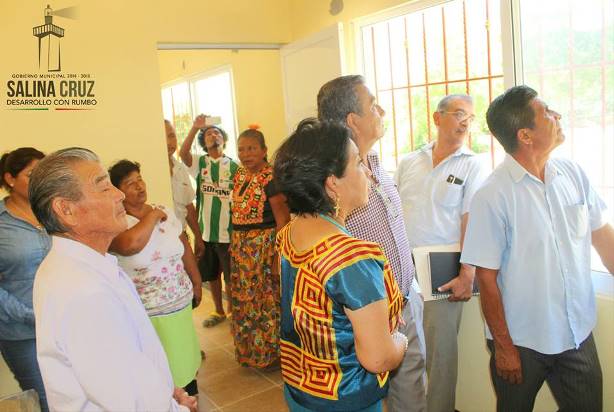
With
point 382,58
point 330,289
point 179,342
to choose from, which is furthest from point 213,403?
point 382,58

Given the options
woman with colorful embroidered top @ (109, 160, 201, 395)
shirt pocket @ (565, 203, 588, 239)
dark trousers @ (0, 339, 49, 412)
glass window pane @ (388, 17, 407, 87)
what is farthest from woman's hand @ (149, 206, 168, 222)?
glass window pane @ (388, 17, 407, 87)

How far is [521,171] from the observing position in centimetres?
185

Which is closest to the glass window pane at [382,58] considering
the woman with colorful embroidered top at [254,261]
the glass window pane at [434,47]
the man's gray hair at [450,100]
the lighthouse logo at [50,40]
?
the glass window pane at [434,47]

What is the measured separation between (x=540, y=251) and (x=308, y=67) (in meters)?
2.40

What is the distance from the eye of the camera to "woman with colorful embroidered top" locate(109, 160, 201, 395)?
232cm

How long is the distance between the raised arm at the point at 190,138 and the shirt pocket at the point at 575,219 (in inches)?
122

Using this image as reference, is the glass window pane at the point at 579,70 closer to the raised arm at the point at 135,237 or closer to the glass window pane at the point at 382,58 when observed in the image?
the glass window pane at the point at 382,58

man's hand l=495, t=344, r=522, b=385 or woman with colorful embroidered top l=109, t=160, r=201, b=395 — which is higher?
woman with colorful embroidered top l=109, t=160, r=201, b=395

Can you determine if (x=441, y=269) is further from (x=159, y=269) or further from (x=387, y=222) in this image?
(x=159, y=269)

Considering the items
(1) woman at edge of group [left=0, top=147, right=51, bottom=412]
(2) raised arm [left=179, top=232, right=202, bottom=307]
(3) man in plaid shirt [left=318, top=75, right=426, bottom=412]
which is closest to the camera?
(3) man in plaid shirt [left=318, top=75, right=426, bottom=412]

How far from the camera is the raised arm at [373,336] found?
46.9 inches

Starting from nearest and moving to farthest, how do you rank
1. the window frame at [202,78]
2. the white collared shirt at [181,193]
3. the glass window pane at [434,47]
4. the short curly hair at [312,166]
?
the short curly hair at [312,166], the glass window pane at [434,47], the white collared shirt at [181,193], the window frame at [202,78]

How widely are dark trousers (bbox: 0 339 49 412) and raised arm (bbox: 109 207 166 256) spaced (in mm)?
533

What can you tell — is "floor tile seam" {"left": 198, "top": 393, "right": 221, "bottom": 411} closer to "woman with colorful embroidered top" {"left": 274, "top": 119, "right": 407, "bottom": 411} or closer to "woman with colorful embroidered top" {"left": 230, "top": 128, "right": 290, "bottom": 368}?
"woman with colorful embroidered top" {"left": 230, "top": 128, "right": 290, "bottom": 368}
